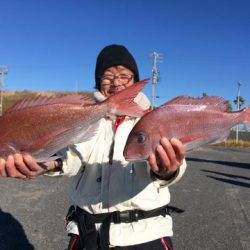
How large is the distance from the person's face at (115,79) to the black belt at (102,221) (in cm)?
111

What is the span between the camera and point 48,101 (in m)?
2.52

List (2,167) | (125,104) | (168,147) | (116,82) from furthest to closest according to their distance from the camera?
(116,82) < (2,167) < (168,147) < (125,104)

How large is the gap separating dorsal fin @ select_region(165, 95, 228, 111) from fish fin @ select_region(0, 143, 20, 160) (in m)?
1.23

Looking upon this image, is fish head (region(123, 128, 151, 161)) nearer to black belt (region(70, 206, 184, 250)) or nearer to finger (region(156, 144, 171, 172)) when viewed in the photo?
finger (region(156, 144, 171, 172))

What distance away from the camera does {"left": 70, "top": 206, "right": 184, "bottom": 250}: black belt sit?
280 centimetres

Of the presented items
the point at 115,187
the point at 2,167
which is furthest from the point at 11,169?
the point at 115,187

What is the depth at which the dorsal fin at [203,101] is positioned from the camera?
2.59m

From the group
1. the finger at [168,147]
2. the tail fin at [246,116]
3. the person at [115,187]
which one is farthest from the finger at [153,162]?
the tail fin at [246,116]

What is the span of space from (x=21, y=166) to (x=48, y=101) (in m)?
0.56

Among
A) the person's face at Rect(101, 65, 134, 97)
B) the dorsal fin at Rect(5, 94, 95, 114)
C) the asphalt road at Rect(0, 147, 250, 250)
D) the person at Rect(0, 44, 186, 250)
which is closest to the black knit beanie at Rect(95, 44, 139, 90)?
the person's face at Rect(101, 65, 134, 97)

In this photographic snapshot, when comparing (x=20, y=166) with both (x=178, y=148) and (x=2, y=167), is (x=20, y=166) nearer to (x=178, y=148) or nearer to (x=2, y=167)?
(x=2, y=167)

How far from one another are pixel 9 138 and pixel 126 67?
1.38 meters

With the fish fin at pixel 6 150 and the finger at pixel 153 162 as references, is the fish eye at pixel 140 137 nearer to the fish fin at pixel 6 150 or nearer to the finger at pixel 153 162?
the finger at pixel 153 162

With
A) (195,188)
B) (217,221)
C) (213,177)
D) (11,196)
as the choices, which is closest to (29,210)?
(11,196)
